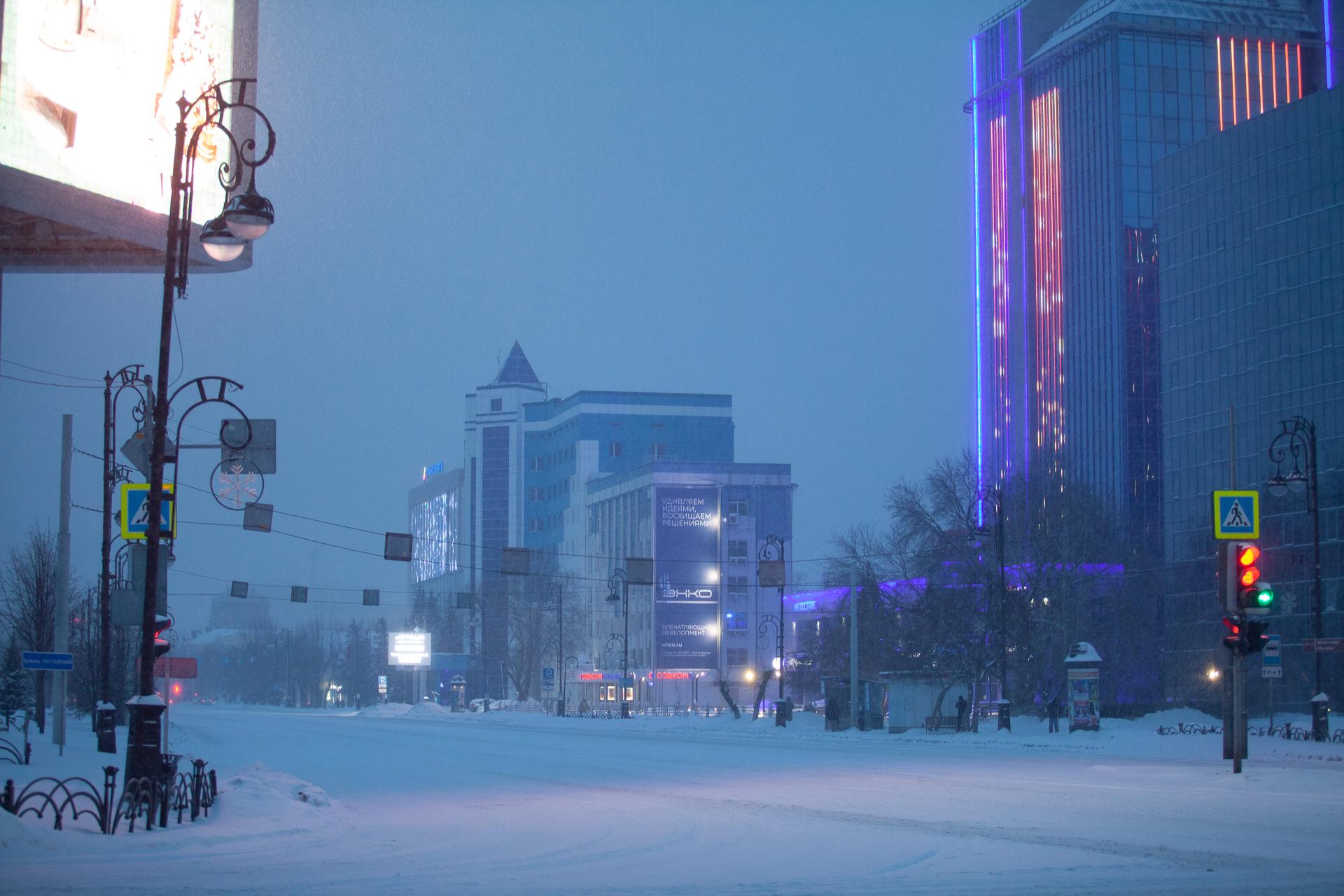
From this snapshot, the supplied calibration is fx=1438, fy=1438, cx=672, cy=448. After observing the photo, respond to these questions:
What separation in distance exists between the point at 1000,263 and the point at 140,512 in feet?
489

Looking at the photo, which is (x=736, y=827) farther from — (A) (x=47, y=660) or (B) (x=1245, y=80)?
(B) (x=1245, y=80)

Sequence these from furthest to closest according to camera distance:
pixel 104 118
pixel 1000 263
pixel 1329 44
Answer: pixel 1000 263 → pixel 1329 44 → pixel 104 118

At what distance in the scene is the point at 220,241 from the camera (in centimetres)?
1695

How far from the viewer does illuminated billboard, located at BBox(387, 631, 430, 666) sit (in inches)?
4707

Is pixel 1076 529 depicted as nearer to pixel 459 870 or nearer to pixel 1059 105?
pixel 459 870

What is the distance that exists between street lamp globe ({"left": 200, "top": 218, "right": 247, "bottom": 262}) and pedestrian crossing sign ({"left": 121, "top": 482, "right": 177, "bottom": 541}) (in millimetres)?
5147

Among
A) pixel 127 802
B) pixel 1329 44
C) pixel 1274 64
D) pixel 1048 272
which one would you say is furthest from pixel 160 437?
pixel 1329 44

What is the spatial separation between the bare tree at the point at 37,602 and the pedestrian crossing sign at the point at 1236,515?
2929 cm

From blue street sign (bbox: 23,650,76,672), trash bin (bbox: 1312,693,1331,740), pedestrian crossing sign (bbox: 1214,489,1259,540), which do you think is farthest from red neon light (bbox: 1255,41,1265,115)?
blue street sign (bbox: 23,650,76,672)

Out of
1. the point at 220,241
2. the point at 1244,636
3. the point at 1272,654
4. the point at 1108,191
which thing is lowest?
the point at 1272,654

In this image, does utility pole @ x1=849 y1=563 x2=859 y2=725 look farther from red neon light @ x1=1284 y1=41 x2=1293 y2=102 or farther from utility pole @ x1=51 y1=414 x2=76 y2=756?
red neon light @ x1=1284 y1=41 x2=1293 y2=102

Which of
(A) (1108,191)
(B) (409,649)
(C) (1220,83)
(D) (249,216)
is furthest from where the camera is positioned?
(C) (1220,83)

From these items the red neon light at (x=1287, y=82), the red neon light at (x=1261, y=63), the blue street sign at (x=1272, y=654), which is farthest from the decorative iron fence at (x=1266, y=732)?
the red neon light at (x=1287, y=82)

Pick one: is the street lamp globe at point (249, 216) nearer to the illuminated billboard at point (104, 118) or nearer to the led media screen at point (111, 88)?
the led media screen at point (111, 88)
